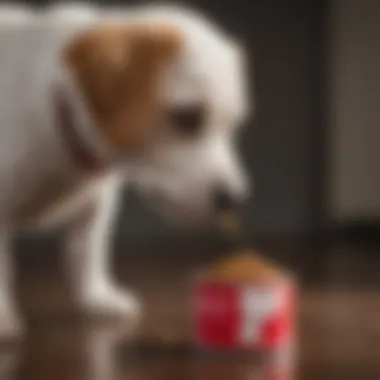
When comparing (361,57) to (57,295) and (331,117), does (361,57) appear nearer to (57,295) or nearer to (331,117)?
(331,117)

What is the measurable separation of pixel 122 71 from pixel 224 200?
20 centimetres

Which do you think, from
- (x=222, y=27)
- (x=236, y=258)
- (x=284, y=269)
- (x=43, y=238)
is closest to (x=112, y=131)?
(x=236, y=258)

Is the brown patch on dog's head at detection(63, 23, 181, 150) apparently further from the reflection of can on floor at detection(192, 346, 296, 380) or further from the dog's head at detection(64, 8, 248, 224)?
the reflection of can on floor at detection(192, 346, 296, 380)

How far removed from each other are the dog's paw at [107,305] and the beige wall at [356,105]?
162cm

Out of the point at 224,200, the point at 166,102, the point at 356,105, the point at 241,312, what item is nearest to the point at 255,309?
the point at 241,312

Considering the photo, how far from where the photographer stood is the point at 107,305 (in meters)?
1.48

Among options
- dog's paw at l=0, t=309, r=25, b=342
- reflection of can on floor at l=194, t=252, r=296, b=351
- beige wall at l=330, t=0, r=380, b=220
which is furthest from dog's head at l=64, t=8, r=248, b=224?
beige wall at l=330, t=0, r=380, b=220

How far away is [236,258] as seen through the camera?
3.86 feet

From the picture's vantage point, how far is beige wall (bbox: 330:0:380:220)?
10.0 feet

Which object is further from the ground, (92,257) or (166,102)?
(166,102)

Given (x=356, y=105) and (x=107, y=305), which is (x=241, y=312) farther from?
(x=356, y=105)

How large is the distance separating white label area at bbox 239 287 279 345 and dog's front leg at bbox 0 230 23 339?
0.30m

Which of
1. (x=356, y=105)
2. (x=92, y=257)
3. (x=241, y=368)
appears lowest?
(x=241, y=368)

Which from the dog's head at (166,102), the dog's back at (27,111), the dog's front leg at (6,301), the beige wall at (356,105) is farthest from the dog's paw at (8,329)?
the beige wall at (356,105)
